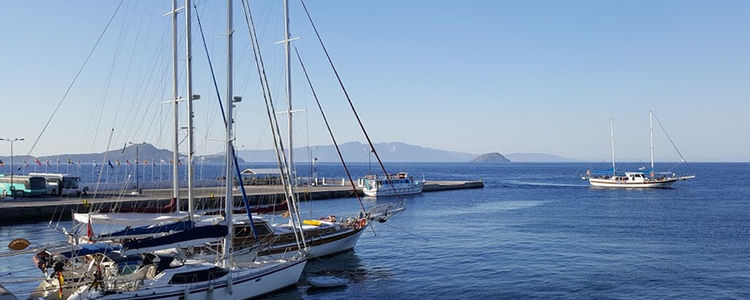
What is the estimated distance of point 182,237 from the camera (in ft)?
79.8

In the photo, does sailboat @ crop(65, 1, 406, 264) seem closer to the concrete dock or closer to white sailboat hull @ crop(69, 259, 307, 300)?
white sailboat hull @ crop(69, 259, 307, 300)

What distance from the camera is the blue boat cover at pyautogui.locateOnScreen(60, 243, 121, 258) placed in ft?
73.9

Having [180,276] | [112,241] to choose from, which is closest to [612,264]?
[180,276]

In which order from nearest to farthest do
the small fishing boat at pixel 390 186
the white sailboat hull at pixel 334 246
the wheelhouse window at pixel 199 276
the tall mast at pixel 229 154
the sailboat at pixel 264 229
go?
the wheelhouse window at pixel 199 276, the tall mast at pixel 229 154, the sailboat at pixel 264 229, the white sailboat hull at pixel 334 246, the small fishing boat at pixel 390 186

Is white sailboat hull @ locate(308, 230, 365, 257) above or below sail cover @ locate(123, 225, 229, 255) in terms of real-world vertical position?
below

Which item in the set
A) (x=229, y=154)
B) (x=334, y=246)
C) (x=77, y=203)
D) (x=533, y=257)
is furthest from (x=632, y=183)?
(x=229, y=154)

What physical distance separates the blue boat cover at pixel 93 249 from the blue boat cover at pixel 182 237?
474 mm

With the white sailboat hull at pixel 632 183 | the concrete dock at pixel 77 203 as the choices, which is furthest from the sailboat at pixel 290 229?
the white sailboat hull at pixel 632 183

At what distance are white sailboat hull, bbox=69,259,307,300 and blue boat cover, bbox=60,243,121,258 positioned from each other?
2.40 meters

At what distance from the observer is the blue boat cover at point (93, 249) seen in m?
22.5

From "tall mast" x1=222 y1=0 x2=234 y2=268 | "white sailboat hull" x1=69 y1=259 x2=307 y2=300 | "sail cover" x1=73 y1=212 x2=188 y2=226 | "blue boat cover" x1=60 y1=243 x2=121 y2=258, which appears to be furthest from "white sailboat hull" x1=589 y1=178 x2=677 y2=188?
"blue boat cover" x1=60 y1=243 x2=121 y2=258

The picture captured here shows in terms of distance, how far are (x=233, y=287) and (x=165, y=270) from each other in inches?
109

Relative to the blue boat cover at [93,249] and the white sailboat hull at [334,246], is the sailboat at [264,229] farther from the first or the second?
the blue boat cover at [93,249]

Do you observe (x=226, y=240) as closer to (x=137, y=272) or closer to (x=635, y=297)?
(x=137, y=272)
